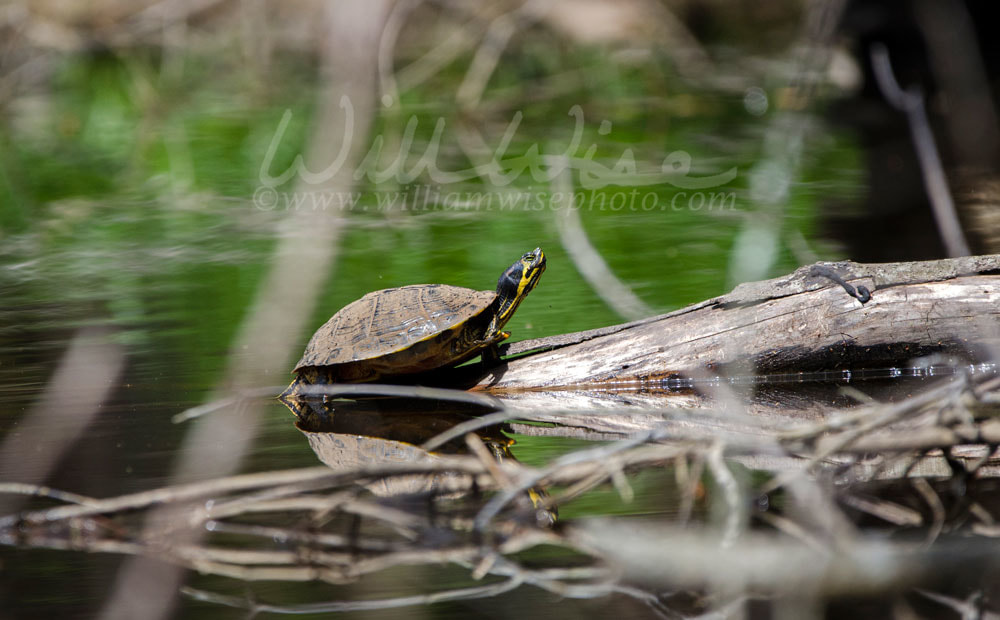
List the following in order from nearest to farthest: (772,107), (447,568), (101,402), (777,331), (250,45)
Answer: (250,45) < (447,568) < (777,331) < (101,402) < (772,107)

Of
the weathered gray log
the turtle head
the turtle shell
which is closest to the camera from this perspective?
the weathered gray log

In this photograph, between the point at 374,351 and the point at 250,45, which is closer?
the point at 250,45

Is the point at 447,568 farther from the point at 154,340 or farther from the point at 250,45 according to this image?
the point at 154,340

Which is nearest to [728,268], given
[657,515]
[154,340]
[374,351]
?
[374,351]

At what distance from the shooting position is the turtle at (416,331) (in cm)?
423

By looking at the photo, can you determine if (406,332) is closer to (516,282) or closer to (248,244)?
(516,282)

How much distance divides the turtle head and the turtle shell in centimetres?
6

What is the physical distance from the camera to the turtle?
13.9 ft

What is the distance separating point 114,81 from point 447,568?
15.5 meters

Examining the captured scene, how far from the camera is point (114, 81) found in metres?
16.2

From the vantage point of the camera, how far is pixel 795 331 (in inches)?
160

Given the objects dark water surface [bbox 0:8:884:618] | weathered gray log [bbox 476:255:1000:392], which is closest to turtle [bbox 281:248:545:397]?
weathered gray log [bbox 476:255:1000:392]

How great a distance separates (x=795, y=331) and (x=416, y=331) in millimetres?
1521

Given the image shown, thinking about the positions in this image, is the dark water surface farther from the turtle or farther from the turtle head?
the turtle head
